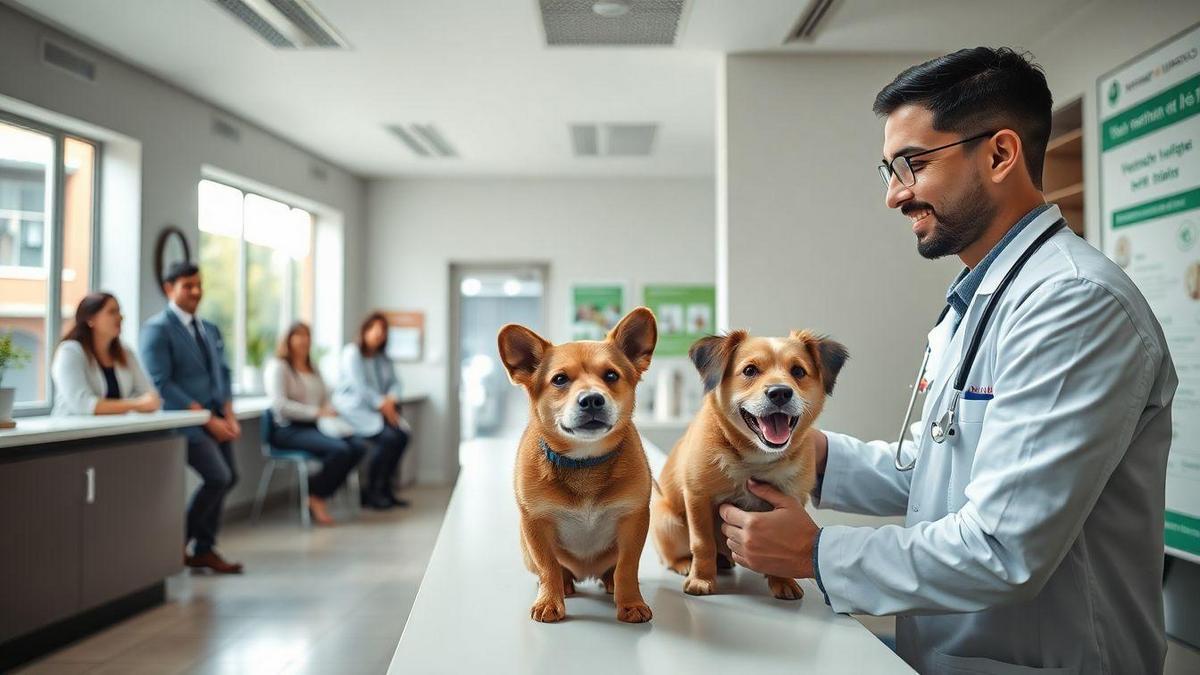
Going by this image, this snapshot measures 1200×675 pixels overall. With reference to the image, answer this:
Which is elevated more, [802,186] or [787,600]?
[802,186]

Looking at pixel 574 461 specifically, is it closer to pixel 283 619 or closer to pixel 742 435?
pixel 742 435

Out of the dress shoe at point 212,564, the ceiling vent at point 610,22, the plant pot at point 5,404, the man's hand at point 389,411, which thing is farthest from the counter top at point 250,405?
Result: the ceiling vent at point 610,22

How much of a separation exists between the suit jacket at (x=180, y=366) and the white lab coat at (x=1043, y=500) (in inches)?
168

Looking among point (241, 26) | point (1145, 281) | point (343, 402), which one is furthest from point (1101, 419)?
point (343, 402)

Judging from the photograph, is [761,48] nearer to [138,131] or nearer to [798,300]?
[798,300]

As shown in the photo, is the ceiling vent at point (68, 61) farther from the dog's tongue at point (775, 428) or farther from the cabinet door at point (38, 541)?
the dog's tongue at point (775, 428)

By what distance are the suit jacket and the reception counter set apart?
554 mm

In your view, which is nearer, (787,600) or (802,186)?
(787,600)

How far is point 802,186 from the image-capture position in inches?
179

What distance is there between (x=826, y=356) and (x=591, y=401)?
0.44 metres

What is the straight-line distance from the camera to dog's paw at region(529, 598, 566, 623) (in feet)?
3.68

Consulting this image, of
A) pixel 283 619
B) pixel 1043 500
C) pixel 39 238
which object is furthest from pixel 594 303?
pixel 1043 500

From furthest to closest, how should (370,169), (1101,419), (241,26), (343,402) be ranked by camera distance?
(370,169) < (343,402) < (241,26) < (1101,419)

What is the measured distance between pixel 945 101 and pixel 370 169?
7.12 metres
